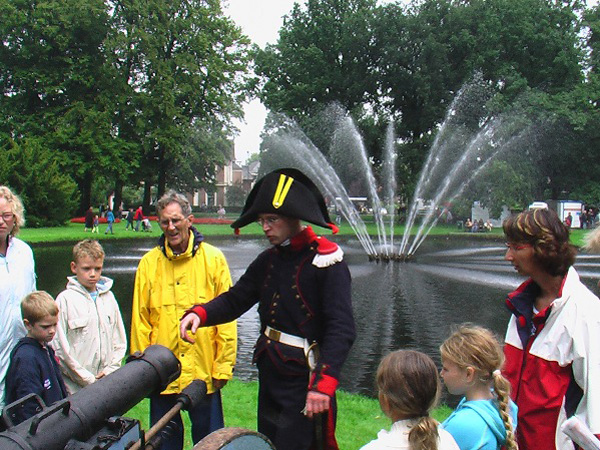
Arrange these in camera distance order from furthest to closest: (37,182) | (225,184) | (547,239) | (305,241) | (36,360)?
1. (225,184)
2. (37,182)
3. (36,360)
4. (305,241)
5. (547,239)

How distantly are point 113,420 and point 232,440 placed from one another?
0.44 m

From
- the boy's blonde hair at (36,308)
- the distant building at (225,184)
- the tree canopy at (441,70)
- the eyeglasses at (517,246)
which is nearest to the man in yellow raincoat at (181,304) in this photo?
the boy's blonde hair at (36,308)

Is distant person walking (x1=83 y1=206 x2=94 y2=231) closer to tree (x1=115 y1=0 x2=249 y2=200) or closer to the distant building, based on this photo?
tree (x1=115 y1=0 x2=249 y2=200)

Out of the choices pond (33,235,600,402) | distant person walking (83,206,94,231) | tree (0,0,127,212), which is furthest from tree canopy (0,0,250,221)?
pond (33,235,600,402)

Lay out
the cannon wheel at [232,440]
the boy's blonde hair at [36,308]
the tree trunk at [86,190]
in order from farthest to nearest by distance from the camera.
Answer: the tree trunk at [86,190], the boy's blonde hair at [36,308], the cannon wheel at [232,440]

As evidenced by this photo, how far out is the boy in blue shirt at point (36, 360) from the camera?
3326 mm

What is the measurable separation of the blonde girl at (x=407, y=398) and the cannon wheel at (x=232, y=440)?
0.53 metres

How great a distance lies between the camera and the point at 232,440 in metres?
2.38

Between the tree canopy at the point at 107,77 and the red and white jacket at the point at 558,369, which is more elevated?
the tree canopy at the point at 107,77

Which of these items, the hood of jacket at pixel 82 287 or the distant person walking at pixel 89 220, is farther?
the distant person walking at pixel 89 220

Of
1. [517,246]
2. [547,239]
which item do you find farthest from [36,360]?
[547,239]

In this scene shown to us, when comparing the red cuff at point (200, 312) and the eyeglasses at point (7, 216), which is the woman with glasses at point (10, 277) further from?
the red cuff at point (200, 312)

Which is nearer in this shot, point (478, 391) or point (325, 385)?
point (478, 391)

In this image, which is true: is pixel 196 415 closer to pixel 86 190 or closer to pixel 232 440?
pixel 232 440
